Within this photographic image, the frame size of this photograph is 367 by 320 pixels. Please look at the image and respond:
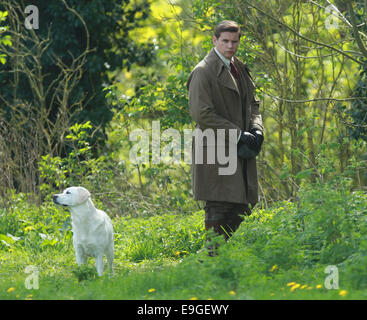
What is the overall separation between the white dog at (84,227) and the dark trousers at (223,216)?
973 mm

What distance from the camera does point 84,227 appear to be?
6027 millimetres

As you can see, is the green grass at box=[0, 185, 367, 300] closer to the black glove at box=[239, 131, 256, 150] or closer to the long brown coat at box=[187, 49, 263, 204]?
the long brown coat at box=[187, 49, 263, 204]

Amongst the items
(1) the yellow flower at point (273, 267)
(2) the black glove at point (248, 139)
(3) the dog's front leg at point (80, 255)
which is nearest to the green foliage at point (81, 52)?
(3) the dog's front leg at point (80, 255)

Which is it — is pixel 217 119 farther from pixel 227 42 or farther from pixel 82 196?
pixel 82 196

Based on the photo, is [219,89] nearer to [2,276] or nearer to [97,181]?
[2,276]

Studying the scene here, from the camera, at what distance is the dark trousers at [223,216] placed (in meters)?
6.16

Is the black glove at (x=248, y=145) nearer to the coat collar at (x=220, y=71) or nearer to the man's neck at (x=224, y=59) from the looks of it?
the coat collar at (x=220, y=71)

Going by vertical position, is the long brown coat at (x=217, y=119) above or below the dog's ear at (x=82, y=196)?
above

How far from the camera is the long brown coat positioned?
597 centimetres

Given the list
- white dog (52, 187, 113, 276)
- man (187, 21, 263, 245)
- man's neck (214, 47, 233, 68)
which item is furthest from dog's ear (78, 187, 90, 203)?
man's neck (214, 47, 233, 68)

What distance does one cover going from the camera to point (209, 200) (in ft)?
20.1

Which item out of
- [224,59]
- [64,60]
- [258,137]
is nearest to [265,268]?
[258,137]

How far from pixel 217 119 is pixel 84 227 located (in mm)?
1543

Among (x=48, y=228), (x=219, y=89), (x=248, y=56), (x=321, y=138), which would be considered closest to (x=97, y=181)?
(x=48, y=228)
